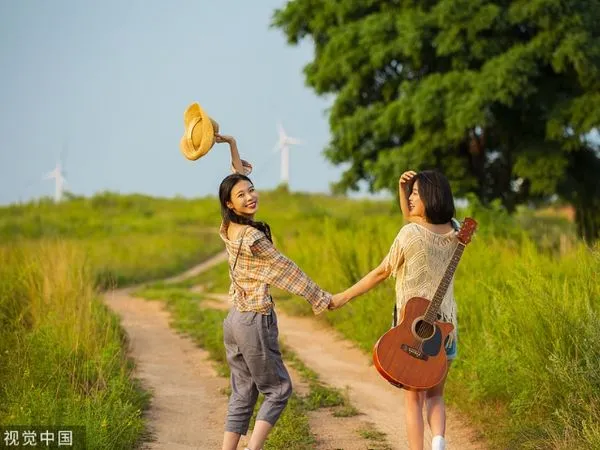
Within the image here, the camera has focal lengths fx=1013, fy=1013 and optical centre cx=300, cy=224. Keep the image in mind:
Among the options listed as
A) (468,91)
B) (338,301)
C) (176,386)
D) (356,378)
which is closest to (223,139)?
(338,301)

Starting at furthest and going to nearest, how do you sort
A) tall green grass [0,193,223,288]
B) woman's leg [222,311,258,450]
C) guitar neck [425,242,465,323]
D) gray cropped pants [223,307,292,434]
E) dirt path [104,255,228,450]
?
tall green grass [0,193,223,288] < dirt path [104,255,228,450] < woman's leg [222,311,258,450] < gray cropped pants [223,307,292,434] < guitar neck [425,242,465,323]

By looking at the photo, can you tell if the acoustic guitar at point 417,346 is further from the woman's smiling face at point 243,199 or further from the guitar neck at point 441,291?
the woman's smiling face at point 243,199

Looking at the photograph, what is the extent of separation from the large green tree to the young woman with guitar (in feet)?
44.5

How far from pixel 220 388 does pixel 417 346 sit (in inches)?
139

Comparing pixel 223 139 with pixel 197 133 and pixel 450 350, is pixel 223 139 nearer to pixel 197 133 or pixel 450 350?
pixel 197 133

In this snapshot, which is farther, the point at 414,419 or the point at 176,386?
the point at 176,386

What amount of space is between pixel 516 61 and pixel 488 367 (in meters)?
12.6

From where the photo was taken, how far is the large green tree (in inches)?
758

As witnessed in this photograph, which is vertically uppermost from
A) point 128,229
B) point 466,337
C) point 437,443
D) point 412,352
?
point 412,352

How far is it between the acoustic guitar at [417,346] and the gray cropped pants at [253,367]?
59cm

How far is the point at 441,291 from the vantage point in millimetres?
5281

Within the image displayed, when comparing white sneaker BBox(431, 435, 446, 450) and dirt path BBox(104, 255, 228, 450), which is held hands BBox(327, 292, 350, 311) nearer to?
white sneaker BBox(431, 435, 446, 450)

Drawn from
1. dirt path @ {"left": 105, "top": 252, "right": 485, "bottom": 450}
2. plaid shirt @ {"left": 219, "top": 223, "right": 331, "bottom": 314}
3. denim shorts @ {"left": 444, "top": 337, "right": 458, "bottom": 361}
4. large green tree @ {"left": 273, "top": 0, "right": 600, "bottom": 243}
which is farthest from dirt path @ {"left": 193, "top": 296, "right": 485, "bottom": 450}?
large green tree @ {"left": 273, "top": 0, "right": 600, "bottom": 243}

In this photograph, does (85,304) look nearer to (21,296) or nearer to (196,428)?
(21,296)
